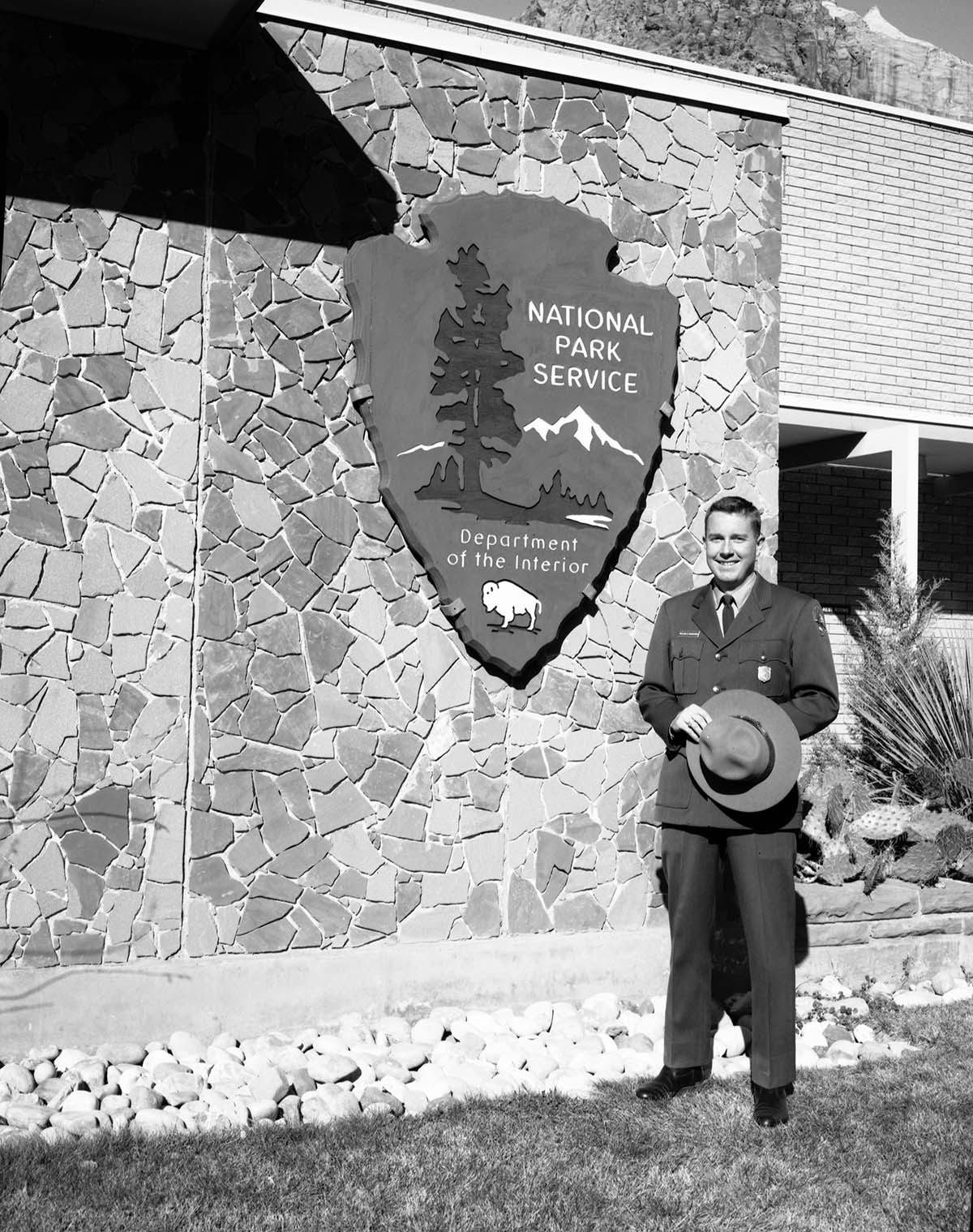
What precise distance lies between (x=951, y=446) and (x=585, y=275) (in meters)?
6.61

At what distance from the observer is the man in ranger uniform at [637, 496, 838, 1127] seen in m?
4.64

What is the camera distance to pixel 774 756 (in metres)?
4.64

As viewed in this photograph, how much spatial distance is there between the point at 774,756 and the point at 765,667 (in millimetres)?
358

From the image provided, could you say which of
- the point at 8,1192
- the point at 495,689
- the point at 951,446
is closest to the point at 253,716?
the point at 495,689

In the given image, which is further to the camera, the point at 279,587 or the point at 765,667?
the point at 279,587

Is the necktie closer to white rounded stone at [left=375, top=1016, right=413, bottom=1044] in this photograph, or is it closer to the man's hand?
the man's hand

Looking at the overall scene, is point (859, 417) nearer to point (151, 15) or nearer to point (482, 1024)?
point (482, 1024)

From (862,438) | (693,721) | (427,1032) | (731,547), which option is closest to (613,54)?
(862,438)

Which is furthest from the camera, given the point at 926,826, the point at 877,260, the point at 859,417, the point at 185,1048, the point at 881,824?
the point at 877,260

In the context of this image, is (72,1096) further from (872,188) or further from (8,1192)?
(872,188)

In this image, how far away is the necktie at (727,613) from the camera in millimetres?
4953

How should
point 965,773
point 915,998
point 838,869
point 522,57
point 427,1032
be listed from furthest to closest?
1. point 965,773
2. point 838,869
3. point 915,998
4. point 522,57
5. point 427,1032

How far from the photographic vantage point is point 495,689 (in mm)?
5875

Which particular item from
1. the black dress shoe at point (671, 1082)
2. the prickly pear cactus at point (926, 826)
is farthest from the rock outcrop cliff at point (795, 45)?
the black dress shoe at point (671, 1082)
